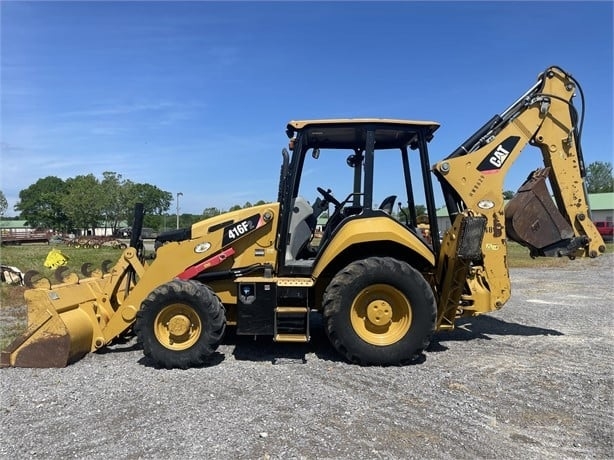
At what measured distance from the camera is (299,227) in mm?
6762

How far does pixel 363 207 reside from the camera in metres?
6.29

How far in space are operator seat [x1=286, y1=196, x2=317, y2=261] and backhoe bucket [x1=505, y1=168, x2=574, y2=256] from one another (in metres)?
2.68

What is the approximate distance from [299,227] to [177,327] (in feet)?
6.75

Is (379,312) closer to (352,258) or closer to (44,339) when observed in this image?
(352,258)

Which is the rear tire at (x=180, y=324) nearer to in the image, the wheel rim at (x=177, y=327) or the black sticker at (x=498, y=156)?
the wheel rim at (x=177, y=327)

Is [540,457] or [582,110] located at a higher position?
[582,110]

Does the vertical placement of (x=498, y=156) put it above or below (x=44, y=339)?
above

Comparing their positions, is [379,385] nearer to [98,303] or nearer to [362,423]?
[362,423]

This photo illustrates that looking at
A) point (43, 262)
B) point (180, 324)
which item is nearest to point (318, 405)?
point (180, 324)

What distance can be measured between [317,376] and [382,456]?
→ 72.5 inches

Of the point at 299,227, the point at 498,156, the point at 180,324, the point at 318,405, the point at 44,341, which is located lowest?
the point at 318,405

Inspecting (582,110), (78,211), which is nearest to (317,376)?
(582,110)

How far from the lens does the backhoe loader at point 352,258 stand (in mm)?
5789

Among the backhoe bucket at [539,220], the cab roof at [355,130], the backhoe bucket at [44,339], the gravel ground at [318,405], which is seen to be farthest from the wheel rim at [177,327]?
the backhoe bucket at [539,220]
